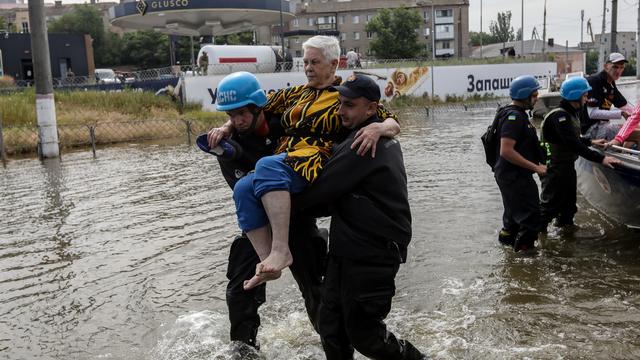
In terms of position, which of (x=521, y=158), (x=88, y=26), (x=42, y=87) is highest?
(x=88, y=26)

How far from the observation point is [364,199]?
11.0 feet

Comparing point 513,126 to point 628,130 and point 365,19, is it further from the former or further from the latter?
point 365,19

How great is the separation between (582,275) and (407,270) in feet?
5.33

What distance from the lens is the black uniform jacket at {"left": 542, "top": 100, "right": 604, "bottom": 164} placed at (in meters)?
6.46

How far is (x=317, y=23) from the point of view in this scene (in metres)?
109

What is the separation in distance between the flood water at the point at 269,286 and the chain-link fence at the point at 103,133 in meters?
8.55

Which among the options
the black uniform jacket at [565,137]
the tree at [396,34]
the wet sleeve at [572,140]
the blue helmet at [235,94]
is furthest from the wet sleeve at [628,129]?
the tree at [396,34]

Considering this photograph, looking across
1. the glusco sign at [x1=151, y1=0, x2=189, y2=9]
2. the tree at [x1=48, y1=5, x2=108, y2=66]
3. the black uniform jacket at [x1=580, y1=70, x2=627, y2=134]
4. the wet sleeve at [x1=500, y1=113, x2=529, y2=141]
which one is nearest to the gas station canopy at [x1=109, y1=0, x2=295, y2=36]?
the glusco sign at [x1=151, y1=0, x2=189, y2=9]

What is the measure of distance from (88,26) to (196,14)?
188ft

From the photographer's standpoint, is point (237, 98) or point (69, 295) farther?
point (69, 295)

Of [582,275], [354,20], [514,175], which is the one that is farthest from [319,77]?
[354,20]

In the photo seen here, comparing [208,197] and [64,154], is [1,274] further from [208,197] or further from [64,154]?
[64,154]

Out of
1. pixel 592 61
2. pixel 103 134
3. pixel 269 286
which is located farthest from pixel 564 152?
pixel 592 61

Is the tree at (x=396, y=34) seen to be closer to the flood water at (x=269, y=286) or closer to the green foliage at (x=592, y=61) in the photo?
the green foliage at (x=592, y=61)
